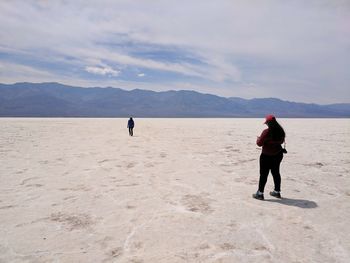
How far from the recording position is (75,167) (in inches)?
416

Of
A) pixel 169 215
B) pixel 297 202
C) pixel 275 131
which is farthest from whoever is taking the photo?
pixel 297 202

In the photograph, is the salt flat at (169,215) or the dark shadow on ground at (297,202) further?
the dark shadow on ground at (297,202)

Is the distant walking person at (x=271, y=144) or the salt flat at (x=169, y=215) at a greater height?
the distant walking person at (x=271, y=144)

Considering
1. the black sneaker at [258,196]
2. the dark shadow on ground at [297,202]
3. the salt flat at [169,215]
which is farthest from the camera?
the black sneaker at [258,196]

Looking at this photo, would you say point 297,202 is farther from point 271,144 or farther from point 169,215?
point 169,215

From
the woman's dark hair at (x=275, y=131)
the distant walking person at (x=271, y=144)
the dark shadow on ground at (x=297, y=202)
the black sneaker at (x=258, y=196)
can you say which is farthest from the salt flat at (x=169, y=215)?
the woman's dark hair at (x=275, y=131)

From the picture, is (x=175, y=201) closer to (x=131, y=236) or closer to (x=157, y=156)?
(x=131, y=236)

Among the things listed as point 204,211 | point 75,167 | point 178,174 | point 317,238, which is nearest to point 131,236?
point 204,211

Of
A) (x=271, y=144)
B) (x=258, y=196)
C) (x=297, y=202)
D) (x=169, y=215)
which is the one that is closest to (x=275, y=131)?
(x=271, y=144)

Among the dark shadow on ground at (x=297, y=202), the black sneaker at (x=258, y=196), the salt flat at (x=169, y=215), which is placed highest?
the black sneaker at (x=258, y=196)

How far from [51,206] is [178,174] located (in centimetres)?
412

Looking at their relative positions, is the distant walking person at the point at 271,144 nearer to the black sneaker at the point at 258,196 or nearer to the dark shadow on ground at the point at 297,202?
the black sneaker at the point at 258,196

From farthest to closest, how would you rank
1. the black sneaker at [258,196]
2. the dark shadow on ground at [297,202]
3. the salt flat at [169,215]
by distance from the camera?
the black sneaker at [258,196] < the dark shadow on ground at [297,202] < the salt flat at [169,215]

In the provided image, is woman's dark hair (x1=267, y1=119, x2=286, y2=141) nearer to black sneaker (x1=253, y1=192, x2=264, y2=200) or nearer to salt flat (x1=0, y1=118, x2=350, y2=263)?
black sneaker (x1=253, y1=192, x2=264, y2=200)
